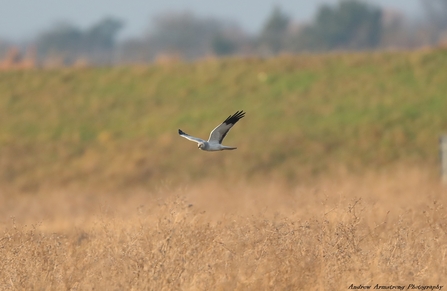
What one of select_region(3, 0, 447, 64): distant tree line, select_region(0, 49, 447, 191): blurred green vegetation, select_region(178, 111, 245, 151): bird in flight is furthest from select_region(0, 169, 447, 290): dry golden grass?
select_region(3, 0, 447, 64): distant tree line

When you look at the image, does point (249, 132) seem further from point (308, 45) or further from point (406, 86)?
point (308, 45)

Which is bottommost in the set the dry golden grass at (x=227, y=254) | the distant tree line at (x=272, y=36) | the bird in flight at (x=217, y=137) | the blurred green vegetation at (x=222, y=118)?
the distant tree line at (x=272, y=36)

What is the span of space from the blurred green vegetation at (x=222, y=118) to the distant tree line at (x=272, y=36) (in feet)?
114

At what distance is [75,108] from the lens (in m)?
27.9

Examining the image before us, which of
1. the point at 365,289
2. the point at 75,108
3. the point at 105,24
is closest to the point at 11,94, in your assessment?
the point at 75,108

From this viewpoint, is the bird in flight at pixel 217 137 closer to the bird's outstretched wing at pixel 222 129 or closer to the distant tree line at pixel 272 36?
the bird's outstretched wing at pixel 222 129

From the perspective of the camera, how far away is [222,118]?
1005 inches

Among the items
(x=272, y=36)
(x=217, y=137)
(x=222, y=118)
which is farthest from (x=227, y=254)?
(x=272, y=36)

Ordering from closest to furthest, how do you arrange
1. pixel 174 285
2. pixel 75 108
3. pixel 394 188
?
pixel 174 285, pixel 394 188, pixel 75 108

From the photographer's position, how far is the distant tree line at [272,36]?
2963 inches

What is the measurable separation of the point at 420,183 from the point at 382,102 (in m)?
7.89

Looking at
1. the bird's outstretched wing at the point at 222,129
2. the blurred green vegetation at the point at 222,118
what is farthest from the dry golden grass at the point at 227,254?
the blurred green vegetation at the point at 222,118

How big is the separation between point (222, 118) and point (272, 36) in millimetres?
56585

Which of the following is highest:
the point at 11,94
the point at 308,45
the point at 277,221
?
the point at 277,221
